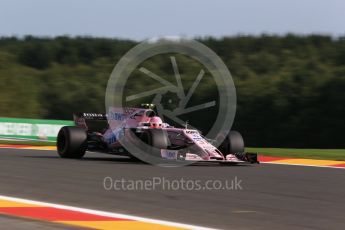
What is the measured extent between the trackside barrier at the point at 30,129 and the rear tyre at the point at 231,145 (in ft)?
44.5

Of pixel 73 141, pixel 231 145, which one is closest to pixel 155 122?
pixel 231 145

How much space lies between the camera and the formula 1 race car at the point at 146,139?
45.0 ft

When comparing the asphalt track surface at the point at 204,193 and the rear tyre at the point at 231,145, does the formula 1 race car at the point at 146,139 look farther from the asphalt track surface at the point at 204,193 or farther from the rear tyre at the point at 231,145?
the asphalt track surface at the point at 204,193

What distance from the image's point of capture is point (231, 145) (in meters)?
14.1

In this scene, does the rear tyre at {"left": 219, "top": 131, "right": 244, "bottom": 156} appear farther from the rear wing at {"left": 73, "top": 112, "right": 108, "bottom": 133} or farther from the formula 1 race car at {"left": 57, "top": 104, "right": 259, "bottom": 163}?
the rear wing at {"left": 73, "top": 112, "right": 108, "bottom": 133}

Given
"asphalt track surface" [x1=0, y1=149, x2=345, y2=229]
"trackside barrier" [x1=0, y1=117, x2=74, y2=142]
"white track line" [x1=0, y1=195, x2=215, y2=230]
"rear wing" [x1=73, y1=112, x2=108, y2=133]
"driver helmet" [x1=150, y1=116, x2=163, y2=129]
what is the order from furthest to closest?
1. "trackside barrier" [x1=0, y1=117, x2=74, y2=142]
2. "rear wing" [x1=73, y1=112, x2=108, y2=133]
3. "driver helmet" [x1=150, y1=116, x2=163, y2=129]
4. "asphalt track surface" [x1=0, y1=149, x2=345, y2=229]
5. "white track line" [x1=0, y1=195, x2=215, y2=230]

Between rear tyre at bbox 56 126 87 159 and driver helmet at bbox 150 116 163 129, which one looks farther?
rear tyre at bbox 56 126 87 159

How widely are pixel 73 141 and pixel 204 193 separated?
642cm

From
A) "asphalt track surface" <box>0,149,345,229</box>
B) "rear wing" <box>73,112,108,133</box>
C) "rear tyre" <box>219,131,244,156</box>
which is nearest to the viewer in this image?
"asphalt track surface" <box>0,149,345,229</box>

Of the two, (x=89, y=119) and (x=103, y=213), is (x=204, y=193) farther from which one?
(x=89, y=119)

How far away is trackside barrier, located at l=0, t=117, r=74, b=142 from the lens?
2672 cm

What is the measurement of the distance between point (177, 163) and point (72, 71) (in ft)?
207

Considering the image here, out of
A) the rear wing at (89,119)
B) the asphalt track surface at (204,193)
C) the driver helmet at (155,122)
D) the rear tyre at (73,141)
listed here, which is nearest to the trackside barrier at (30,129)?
the rear wing at (89,119)

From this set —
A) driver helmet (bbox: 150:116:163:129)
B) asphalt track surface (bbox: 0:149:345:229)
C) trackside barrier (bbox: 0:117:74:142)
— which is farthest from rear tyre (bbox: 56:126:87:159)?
trackside barrier (bbox: 0:117:74:142)
